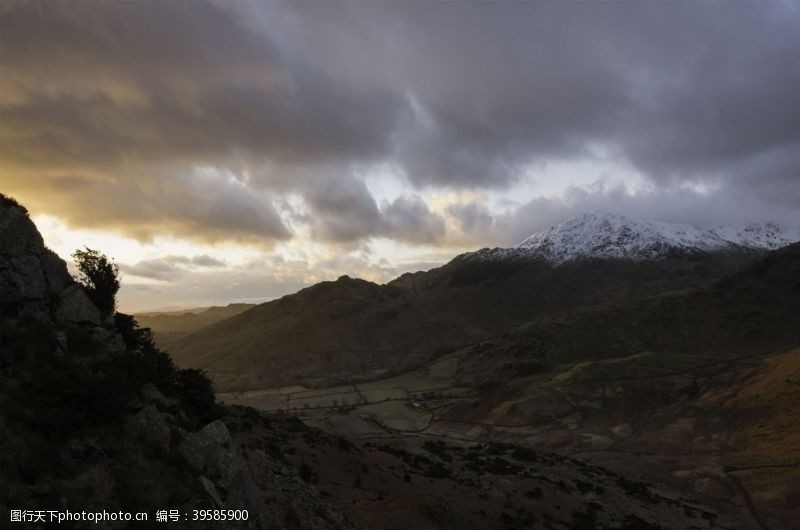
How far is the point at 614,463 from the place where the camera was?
73.8 meters

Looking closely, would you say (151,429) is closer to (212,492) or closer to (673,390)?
(212,492)

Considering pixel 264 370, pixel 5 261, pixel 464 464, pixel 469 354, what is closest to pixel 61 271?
pixel 5 261

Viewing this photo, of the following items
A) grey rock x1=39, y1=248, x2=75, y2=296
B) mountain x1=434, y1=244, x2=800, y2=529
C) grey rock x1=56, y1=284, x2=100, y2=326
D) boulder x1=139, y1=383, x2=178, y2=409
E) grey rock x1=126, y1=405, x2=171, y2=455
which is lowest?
mountain x1=434, y1=244, x2=800, y2=529

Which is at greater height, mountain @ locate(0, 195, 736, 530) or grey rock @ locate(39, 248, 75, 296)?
grey rock @ locate(39, 248, 75, 296)

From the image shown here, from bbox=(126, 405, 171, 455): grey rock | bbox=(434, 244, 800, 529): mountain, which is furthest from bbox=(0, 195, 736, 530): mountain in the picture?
bbox=(434, 244, 800, 529): mountain

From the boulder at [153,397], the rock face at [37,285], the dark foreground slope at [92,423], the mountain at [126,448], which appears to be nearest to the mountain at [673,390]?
the mountain at [126,448]

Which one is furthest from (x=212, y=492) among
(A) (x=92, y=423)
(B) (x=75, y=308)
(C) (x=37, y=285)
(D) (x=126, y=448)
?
(C) (x=37, y=285)

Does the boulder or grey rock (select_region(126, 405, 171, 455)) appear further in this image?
the boulder

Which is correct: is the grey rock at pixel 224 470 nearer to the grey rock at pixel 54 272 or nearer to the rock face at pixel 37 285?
the rock face at pixel 37 285

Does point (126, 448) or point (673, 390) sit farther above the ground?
point (126, 448)

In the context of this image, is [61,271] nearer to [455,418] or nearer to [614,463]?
[614,463]

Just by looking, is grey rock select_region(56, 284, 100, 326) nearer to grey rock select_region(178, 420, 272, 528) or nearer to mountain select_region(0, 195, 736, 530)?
mountain select_region(0, 195, 736, 530)

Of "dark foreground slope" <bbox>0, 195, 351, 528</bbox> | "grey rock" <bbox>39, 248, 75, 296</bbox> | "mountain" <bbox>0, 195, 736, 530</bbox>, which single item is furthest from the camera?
"grey rock" <bbox>39, 248, 75, 296</bbox>

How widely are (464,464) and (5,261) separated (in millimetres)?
52044
